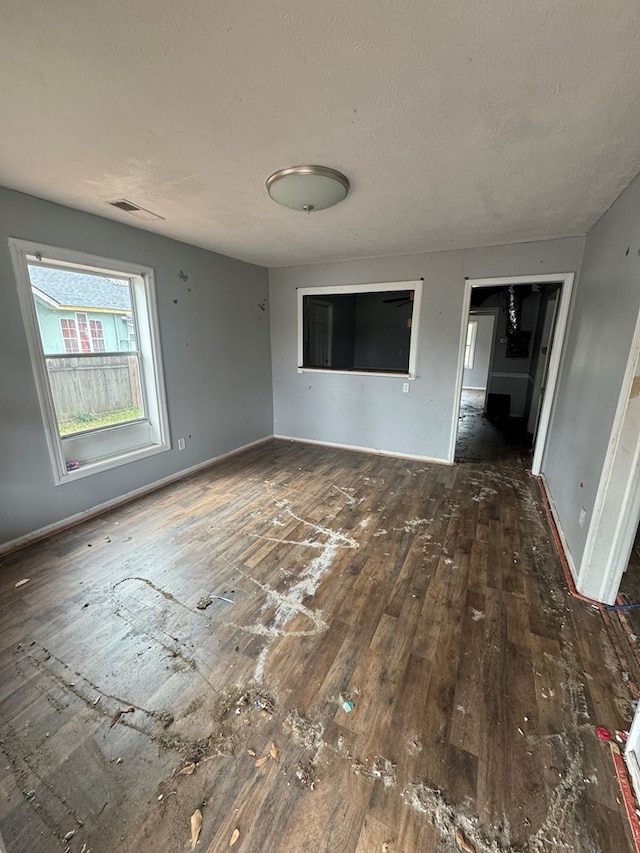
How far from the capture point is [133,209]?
2561mm

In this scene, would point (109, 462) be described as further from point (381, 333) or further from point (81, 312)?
point (381, 333)

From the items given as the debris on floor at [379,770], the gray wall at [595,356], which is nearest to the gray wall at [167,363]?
the debris on floor at [379,770]

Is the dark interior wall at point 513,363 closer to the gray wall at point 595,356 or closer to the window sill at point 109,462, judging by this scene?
→ the gray wall at point 595,356

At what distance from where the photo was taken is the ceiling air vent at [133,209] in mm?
2426

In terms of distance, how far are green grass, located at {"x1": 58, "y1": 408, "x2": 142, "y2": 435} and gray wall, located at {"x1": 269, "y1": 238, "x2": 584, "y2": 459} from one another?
218 cm

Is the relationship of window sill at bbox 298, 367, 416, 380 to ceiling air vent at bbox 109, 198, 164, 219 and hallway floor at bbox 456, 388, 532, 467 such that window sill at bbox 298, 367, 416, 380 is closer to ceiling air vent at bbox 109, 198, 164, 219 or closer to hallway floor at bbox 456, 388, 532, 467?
hallway floor at bbox 456, 388, 532, 467

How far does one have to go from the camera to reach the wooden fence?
269 centimetres

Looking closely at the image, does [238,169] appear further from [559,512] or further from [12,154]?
[559,512]

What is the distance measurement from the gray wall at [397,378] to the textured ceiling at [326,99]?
1.11 meters

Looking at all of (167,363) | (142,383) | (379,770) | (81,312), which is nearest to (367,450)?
(167,363)

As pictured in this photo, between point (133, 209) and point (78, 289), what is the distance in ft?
2.59

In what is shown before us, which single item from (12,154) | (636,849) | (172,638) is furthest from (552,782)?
(12,154)

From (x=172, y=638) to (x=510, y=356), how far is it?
7.02 meters

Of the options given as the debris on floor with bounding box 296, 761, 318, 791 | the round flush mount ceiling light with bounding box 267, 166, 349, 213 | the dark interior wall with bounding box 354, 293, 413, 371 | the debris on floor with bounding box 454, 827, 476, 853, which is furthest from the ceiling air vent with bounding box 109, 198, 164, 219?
the dark interior wall with bounding box 354, 293, 413, 371
